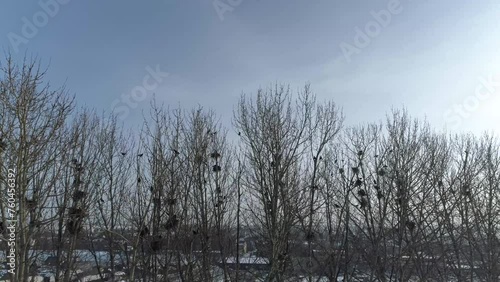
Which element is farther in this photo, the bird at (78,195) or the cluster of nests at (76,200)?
the bird at (78,195)

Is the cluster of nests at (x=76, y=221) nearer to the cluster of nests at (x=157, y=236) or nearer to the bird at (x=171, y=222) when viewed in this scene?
the cluster of nests at (x=157, y=236)

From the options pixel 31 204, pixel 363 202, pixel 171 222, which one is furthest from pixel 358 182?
pixel 31 204

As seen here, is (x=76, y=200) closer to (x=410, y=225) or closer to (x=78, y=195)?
(x=78, y=195)

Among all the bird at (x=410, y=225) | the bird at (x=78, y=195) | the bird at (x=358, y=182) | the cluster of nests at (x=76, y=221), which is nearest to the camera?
the cluster of nests at (x=76, y=221)

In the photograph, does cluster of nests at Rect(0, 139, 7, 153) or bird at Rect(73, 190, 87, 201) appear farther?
bird at Rect(73, 190, 87, 201)

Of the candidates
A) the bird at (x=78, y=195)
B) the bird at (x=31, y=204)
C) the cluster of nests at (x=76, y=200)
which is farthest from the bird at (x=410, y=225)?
the bird at (x=31, y=204)

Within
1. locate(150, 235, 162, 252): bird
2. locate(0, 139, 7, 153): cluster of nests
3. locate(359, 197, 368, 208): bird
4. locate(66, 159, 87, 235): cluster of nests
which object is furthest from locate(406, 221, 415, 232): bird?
locate(0, 139, 7, 153): cluster of nests

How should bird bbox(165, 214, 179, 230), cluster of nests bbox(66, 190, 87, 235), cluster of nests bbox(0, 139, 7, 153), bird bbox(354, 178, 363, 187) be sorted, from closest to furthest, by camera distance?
cluster of nests bbox(0, 139, 7, 153)
cluster of nests bbox(66, 190, 87, 235)
bird bbox(165, 214, 179, 230)
bird bbox(354, 178, 363, 187)

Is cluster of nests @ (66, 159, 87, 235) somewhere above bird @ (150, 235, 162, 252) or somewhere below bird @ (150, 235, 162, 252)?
above

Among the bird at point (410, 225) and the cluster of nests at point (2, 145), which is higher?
the cluster of nests at point (2, 145)

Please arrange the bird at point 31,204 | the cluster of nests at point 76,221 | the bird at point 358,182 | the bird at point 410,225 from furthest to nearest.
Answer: the bird at point 358,182 → the bird at point 410,225 → the cluster of nests at point 76,221 → the bird at point 31,204

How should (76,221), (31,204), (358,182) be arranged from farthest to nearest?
(358,182) → (76,221) → (31,204)

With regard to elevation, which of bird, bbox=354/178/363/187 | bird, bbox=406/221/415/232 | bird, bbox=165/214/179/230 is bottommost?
bird, bbox=406/221/415/232

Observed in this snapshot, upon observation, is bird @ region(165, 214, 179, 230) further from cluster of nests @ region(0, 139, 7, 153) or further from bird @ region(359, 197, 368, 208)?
bird @ region(359, 197, 368, 208)
